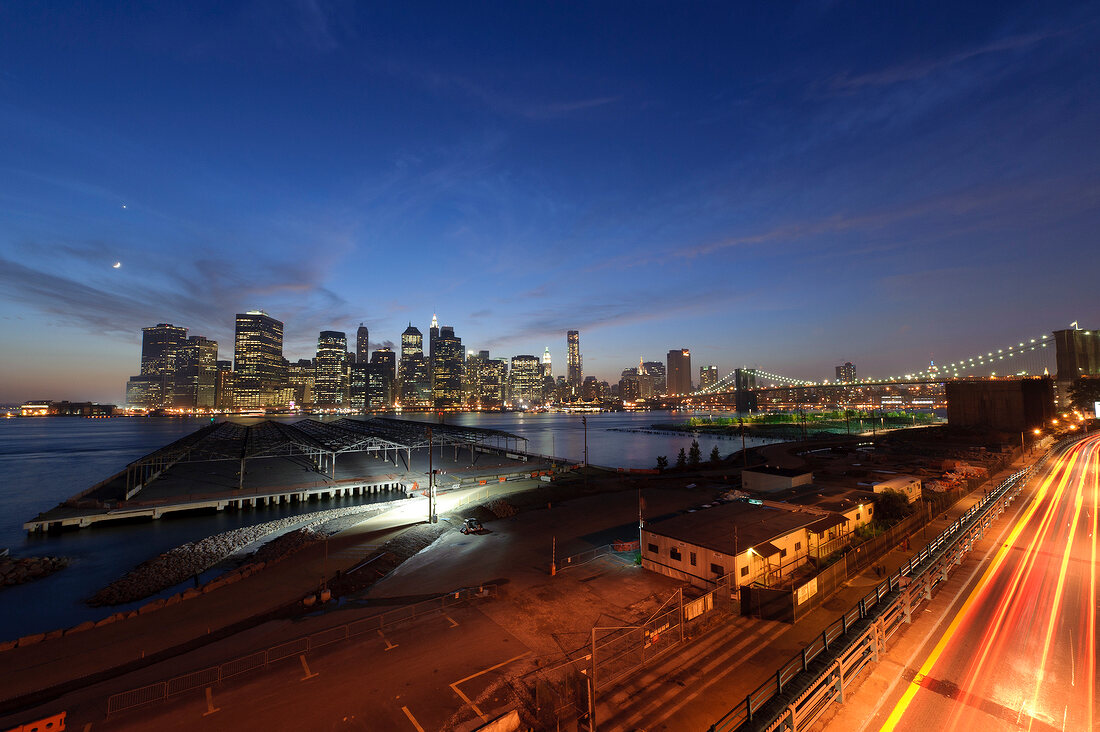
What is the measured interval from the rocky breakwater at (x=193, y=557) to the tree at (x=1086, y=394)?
153 metres

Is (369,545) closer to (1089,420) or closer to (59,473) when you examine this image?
(59,473)

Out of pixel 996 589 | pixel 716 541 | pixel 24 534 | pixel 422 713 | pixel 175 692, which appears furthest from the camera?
pixel 24 534

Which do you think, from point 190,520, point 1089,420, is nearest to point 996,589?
point 190,520

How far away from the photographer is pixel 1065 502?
2991 cm

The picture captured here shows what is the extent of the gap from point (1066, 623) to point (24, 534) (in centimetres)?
6573

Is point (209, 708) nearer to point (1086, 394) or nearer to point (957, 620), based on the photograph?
point (957, 620)

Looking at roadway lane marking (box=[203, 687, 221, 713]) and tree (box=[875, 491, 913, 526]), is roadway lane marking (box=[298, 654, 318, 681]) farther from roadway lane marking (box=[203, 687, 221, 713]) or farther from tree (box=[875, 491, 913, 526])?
tree (box=[875, 491, 913, 526])

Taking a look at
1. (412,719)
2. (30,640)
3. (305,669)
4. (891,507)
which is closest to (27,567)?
(30,640)

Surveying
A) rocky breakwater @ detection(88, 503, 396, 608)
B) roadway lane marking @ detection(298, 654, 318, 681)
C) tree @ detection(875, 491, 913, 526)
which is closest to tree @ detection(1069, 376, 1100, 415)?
tree @ detection(875, 491, 913, 526)

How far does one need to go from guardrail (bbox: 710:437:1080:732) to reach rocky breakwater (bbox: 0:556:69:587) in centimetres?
4096

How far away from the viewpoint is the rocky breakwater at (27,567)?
27.3 metres

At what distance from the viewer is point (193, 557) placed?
3025cm

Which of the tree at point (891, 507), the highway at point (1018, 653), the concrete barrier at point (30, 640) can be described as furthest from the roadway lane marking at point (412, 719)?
the tree at point (891, 507)

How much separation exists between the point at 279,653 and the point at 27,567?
28644 millimetres
